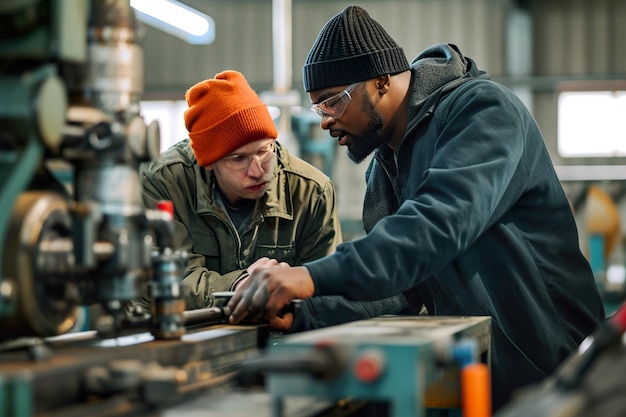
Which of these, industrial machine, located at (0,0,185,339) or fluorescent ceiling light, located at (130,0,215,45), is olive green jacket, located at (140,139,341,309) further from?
fluorescent ceiling light, located at (130,0,215,45)

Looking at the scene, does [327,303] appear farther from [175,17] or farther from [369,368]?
[175,17]

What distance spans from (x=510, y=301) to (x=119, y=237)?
975mm

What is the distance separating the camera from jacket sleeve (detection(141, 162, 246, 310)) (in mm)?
2424

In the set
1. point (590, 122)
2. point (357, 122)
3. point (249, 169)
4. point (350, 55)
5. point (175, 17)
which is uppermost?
point (175, 17)

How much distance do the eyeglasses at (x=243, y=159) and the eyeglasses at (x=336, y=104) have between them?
271 mm

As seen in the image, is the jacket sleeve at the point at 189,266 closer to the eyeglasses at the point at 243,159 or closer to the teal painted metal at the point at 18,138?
the eyeglasses at the point at 243,159

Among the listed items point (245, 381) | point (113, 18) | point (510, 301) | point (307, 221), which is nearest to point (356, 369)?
point (245, 381)

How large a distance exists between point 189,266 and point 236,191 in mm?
262

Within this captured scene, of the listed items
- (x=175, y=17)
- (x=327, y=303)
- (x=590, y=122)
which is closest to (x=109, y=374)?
(x=327, y=303)

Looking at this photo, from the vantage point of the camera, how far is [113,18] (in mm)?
1551

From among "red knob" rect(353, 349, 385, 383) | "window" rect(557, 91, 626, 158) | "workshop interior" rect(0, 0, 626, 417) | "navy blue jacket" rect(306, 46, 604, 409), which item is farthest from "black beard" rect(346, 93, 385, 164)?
"window" rect(557, 91, 626, 158)

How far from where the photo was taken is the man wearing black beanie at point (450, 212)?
1.79 metres

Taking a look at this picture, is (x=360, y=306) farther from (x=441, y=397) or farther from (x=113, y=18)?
(x=113, y=18)

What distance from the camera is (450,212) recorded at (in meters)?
1.84
